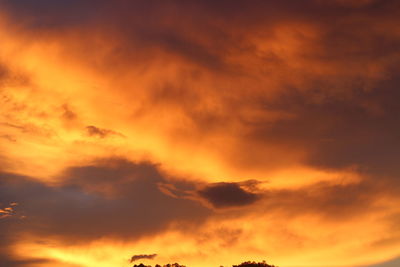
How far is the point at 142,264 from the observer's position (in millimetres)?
121812

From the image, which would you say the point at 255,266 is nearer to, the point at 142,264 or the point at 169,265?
the point at 169,265

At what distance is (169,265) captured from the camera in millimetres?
136500

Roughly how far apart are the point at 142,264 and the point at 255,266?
58.3 meters

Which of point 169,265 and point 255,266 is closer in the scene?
point 255,266

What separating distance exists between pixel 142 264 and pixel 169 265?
20.7 m

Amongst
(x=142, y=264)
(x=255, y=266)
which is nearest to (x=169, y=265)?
(x=142, y=264)

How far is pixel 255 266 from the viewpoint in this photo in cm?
12556

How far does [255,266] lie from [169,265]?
157 ft

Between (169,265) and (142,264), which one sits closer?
(142,264)
